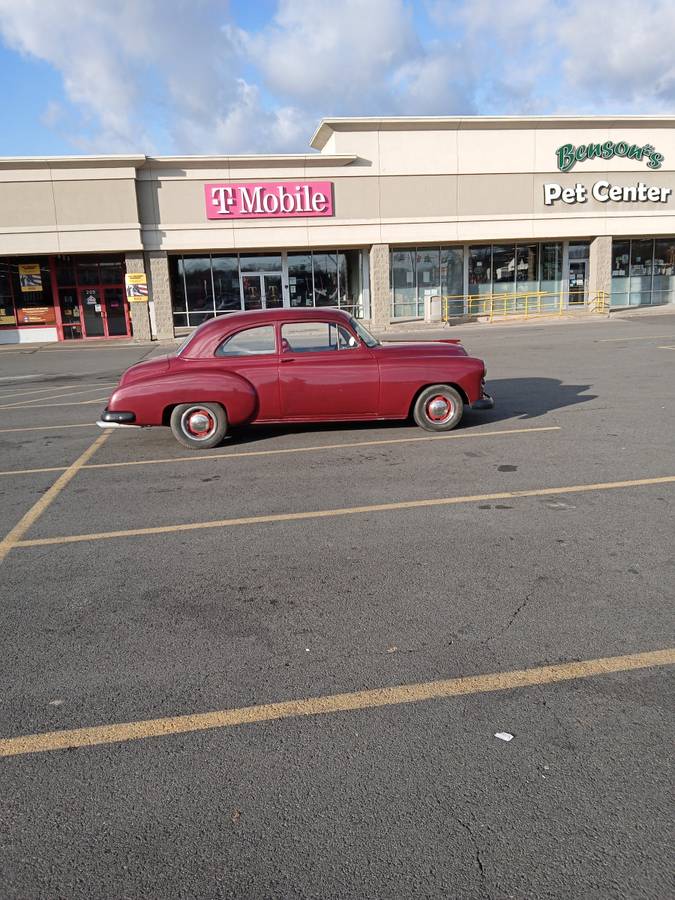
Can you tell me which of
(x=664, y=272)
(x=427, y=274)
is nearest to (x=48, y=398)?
(x=427, y=274)

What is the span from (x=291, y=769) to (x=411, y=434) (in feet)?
20.3

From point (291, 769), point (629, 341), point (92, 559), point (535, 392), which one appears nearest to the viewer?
point (291, 769)

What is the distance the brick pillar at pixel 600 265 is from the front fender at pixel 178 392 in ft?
93.7

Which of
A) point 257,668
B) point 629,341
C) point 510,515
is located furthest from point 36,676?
point 629,341

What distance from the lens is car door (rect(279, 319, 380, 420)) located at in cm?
809

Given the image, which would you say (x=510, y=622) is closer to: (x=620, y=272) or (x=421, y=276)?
(x=421, y=276)

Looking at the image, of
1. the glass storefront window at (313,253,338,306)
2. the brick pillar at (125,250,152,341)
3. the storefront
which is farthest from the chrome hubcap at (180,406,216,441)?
the storefront

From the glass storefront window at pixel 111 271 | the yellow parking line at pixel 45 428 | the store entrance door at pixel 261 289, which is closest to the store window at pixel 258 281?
the store entrance door at pixel 261 289

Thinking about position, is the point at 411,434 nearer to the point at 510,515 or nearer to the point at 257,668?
the point at 510,515

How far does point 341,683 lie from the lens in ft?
10.5

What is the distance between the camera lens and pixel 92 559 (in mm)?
4812

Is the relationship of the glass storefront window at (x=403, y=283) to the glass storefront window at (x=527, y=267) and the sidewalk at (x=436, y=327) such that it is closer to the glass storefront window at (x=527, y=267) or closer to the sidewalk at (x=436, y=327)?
the sidewalk at (x=436, y=327)

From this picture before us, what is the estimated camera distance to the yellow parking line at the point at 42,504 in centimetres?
521

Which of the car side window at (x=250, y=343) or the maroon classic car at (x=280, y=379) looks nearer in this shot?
the maroon classic car at (x=280, y=379)
